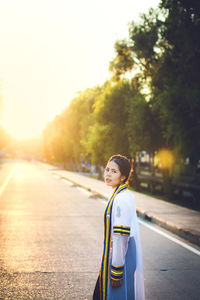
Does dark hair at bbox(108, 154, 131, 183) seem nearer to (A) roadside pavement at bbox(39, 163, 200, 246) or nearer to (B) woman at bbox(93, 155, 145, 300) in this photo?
(B) woman at bbox(93, 155, 145, 300)

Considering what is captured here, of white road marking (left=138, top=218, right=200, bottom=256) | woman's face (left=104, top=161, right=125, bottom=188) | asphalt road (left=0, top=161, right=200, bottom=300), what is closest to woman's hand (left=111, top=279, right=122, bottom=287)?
woman's face (left=104, top=161, right=125, bottom=188)

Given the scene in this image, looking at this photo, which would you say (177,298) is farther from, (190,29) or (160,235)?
(190,29)

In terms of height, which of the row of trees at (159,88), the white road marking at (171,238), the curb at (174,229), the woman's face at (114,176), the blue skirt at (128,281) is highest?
the row of trees at (159,88)

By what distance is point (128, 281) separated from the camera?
341cm

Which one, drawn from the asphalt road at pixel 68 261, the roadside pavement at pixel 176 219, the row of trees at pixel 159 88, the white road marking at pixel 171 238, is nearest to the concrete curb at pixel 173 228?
the roadside pavement at pixel 176 219

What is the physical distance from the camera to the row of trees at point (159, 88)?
16.6 metres

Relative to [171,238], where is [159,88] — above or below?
above

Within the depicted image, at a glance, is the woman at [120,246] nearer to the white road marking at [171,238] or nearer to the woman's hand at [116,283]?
the woman's hand at [116,283]

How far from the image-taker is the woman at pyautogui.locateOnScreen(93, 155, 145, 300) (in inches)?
131

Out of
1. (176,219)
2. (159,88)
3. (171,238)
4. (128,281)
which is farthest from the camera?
(159,88)

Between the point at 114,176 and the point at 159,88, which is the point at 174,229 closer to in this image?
the point at 114,176

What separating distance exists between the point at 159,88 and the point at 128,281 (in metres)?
18.0

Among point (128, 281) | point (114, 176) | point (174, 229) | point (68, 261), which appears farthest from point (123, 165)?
point (174, 229)

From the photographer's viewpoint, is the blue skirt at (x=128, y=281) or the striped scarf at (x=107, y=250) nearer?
the blue skirt at (x=128, y=281)
